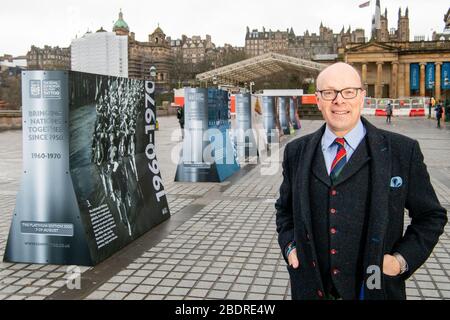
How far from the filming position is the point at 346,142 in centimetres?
254

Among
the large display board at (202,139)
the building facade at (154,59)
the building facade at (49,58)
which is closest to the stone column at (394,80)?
the building facade at (49,58)

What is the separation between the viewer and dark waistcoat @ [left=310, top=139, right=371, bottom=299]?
96.3 inches

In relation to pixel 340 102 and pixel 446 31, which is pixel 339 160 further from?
pixel 446 31

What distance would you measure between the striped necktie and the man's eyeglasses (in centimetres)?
21

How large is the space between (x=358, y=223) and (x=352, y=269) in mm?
221

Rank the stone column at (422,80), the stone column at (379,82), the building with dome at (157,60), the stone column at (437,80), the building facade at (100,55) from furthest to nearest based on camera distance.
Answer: the building with dome at (157,60) → the stone column at (379,82) → the stone column at (422,80) → the stone column at (437,80) → the building facade at (100,55)

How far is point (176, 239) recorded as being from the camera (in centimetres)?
730

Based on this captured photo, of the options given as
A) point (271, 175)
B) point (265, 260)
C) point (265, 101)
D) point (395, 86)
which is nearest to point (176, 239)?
point (265, 260)

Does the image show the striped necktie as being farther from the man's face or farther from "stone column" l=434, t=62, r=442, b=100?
"stone column" l=434, t=62, r=442, b=100

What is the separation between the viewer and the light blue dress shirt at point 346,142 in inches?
99.7

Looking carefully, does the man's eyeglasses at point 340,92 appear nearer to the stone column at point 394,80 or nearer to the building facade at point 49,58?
the building facade at point 49,58

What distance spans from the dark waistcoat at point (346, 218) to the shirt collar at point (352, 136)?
1.6 inches

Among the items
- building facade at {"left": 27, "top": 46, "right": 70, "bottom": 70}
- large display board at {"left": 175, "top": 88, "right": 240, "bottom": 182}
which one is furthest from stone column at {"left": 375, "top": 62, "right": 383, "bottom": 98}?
large display board at {"left": 175, "top": 88, "right": 240, "bottom": 182}

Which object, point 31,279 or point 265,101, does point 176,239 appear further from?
point 265,101
